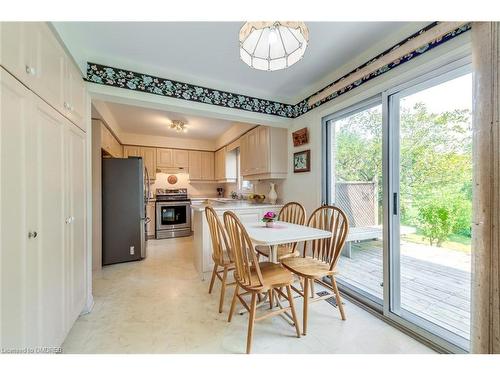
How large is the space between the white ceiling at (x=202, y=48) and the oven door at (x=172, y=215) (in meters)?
3.15

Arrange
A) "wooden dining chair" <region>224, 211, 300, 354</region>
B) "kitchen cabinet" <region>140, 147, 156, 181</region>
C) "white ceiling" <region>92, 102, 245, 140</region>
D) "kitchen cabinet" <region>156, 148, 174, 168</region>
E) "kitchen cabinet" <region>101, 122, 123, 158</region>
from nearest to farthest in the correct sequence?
"wooden dining chair" <region>224, 211, 300, 354</region>, "kitchen cabinet" <region>101, 122, 123, 158</region>, "white ceiling" <region>92, 102, 245, 140</region>, "kitchen cabinet" <region>140, 147, 156, 181</region>, "kitchen cabinet" <region>156, 148, 174, 168</region>

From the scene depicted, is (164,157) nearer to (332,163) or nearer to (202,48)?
(202,48)

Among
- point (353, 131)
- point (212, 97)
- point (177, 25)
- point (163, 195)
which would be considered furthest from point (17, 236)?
point (163, 195)

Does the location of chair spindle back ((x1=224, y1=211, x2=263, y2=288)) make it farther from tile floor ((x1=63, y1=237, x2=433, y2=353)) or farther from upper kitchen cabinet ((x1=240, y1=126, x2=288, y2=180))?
upper kitchen cabinet ((x1=240, y1=126, x2=288, y2=180))

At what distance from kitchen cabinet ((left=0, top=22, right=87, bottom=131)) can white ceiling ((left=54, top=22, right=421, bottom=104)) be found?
182mm

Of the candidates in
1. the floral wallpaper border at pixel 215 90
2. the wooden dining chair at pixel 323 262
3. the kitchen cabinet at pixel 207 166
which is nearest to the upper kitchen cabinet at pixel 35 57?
the floral wallpaper border at pixel 215 90

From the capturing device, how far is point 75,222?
158cm

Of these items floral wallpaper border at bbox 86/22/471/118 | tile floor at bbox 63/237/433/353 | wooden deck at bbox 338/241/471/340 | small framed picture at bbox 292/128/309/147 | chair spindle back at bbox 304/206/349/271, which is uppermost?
floral wallpaper border at bbox 86/22/471/118

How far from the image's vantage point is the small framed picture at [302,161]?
269 centimetres

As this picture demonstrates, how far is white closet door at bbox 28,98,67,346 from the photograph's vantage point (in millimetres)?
1085

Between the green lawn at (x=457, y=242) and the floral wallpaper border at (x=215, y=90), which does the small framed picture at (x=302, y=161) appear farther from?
the green lawn at (x=457, y=242)

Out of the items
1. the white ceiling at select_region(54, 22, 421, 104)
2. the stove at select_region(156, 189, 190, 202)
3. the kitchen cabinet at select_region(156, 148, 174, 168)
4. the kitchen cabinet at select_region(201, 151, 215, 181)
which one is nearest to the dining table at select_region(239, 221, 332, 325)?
the white ceiling at select_region(54, 22, 421, 104)

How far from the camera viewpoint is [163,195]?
15.6 ft

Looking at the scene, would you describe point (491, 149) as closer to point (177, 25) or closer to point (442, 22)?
point (442, 22)
